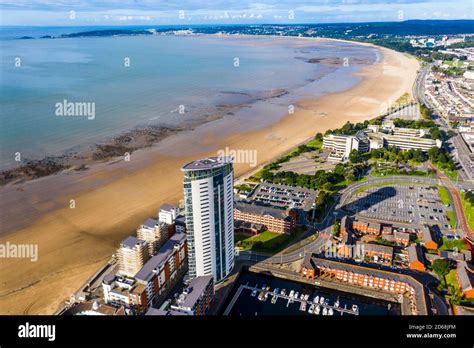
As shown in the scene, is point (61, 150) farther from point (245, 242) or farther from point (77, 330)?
point (77, 330)

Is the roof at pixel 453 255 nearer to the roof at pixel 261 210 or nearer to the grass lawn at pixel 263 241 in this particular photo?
the grass lawn at pixel 263 241

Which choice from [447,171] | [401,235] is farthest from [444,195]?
[401,235]

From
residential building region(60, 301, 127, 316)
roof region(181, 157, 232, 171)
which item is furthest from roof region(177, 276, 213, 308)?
roof region(181, 157, 232, 171)

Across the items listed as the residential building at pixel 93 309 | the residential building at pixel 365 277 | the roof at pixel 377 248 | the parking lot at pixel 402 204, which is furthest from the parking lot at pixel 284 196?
the residential building at pixel 93 309

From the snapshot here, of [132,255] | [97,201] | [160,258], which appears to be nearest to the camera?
[160,258]

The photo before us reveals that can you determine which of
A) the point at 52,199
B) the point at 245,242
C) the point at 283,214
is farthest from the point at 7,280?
the point at 283,214

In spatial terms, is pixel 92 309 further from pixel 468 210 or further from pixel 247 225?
pixel 468 210
